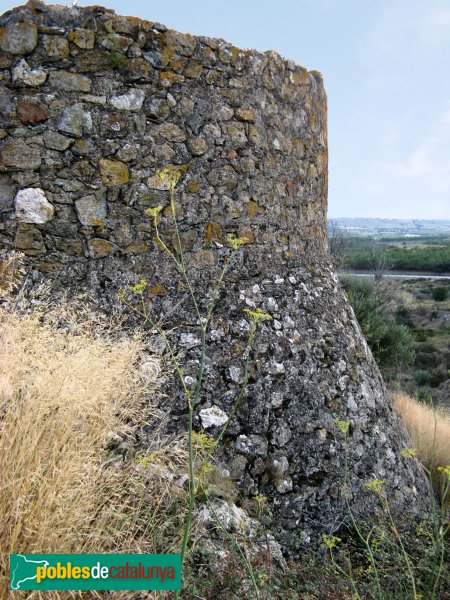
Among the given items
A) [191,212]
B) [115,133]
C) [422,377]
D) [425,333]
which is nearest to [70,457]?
[191,212]

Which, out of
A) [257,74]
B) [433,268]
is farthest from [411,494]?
[433,268]

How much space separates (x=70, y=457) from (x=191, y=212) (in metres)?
1.81

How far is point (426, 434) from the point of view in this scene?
236 inches

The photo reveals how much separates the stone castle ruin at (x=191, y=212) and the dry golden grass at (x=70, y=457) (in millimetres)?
531

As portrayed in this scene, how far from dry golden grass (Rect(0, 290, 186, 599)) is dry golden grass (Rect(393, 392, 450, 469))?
3.31m

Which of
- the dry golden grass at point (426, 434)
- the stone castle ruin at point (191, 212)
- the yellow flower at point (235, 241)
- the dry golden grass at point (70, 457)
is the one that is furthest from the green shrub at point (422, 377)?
the dry golden grass at point (70, 457)

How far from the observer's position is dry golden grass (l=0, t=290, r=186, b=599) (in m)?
2.00

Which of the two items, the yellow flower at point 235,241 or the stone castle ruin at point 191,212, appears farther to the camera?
the stone castle ruin at point 191,212

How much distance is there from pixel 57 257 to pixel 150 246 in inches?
22.1

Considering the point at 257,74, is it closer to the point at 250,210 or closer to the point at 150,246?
the point at 250,210

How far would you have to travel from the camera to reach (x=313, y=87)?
446 cm

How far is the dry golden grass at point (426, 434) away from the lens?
5498mm

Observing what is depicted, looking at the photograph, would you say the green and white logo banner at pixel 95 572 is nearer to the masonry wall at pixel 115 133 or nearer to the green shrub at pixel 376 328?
the masonry wall at pixel 115 133

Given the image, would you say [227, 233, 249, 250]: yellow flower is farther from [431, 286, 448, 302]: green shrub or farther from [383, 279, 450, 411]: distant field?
[431, 286, 448, 302]: green shrub
